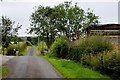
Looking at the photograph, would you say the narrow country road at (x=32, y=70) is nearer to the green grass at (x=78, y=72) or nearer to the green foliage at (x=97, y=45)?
the green grass at (x=78, y=72)

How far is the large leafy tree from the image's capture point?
5947 centimetres

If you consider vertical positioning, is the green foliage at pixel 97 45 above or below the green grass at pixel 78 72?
above

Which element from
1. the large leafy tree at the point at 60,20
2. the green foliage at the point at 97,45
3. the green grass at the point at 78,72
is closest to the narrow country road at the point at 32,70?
the green grass at the point at 78,72

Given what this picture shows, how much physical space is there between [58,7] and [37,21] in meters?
6.80

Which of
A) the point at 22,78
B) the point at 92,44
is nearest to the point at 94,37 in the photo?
the point at 92,44

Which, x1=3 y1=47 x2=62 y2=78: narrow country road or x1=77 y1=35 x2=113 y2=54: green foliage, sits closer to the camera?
x1=3 y1=47 x2=62 y2=78: narrow country road

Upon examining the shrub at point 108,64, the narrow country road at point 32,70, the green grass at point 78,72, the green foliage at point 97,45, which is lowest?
the narrow country road at point 32,70

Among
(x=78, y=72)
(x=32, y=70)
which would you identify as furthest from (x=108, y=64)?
(x=32, y=70)

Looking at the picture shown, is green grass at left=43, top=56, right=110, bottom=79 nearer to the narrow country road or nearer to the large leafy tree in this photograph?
the narrow country road

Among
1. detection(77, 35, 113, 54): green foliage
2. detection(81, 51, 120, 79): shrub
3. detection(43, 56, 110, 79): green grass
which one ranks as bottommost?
detection(43, 56, 110, 79): green grass

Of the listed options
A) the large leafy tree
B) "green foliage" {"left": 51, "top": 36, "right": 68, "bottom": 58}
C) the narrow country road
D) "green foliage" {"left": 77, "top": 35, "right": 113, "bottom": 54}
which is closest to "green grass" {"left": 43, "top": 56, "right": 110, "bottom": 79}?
the narrow country road

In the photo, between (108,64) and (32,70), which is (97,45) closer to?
(108,64)

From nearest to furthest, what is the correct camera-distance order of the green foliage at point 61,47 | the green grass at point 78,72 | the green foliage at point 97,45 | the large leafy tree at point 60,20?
the green grass at point 78,72 → the green foliage at point 97,45 → the green foliage at point 61,47 → the large leafy tree at point 60,20

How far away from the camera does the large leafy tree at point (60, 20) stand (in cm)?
5947
